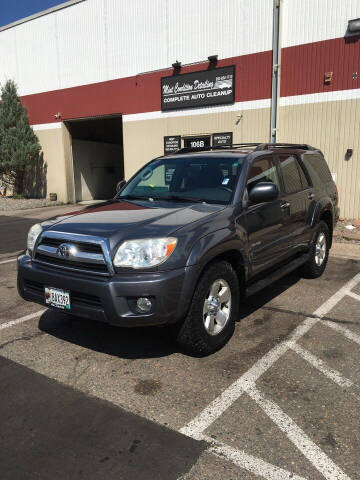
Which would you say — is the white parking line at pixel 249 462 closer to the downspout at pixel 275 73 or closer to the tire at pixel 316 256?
the tire at pixel 316 256

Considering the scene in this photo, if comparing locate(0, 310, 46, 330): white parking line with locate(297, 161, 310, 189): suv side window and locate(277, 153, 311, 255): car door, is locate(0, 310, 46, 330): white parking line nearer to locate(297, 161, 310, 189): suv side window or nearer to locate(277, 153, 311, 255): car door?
locate(277, 153, 311, 255): car door

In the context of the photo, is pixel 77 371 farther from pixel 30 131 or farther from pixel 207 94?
pixel 30 131

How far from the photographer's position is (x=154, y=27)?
44.9ft

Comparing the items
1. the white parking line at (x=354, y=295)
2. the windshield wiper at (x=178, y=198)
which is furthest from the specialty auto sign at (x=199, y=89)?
the windshield wiper at (x=178, y=198)

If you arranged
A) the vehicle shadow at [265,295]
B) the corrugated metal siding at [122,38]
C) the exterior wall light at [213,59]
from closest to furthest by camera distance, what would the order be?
the vehicle shadow at [265,295], the corrugated metal siding at [122,38], the exterior wall light at [213,59]

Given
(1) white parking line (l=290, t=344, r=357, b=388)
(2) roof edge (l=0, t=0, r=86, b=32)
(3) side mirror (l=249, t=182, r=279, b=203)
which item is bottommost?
(1) white parking line (l=290, t=344, r=357, b=388)

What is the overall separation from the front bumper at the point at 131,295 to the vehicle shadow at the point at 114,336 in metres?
0.40

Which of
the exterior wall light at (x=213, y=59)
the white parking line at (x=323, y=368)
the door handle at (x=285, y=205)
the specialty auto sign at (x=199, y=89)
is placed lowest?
the white parking line at (x=323, y=368)

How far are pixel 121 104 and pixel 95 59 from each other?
2.18 metres

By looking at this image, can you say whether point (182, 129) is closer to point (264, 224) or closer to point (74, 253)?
point (264, 224)

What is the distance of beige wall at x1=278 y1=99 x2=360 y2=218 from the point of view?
10.5 meters

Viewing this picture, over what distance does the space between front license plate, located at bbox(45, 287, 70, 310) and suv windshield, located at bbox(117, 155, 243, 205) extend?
1.48 metres

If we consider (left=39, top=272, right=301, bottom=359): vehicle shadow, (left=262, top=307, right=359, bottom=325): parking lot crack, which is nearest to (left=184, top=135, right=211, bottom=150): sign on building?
(left=262, top=307, right=359, bottom=325): parking lot crack

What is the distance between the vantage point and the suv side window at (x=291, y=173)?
4777 mm
